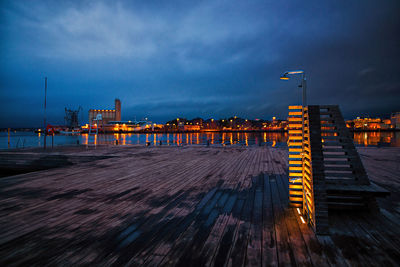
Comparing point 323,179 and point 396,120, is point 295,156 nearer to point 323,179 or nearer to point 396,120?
point 323,179

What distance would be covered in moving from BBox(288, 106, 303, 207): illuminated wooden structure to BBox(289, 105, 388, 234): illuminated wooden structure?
0.07 feet

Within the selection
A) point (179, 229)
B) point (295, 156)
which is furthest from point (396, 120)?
point (179, 229)

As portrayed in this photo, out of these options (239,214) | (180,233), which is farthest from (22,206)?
(239,214)

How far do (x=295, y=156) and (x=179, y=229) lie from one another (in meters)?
2.94

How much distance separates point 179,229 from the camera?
3.04 metres

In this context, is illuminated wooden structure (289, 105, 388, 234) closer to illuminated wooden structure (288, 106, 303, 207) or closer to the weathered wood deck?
illuminated wooden structure (288, 106, 303, 207)

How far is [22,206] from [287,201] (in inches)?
244

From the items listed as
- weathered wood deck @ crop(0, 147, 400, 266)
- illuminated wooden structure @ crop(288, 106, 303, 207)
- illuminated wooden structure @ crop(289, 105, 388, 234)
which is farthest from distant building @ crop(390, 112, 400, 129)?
illuminated wooden structure @ crop(288, 106, 303, 207)

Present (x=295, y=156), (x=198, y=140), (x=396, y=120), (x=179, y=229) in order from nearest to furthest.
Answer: (x=179, y=229) < (x=295, y=156) < (x=198, y=140) < (x=396, y=120)

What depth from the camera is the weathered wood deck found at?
7.66 feet

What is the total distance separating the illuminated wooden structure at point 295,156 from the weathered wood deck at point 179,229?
1.05 feet

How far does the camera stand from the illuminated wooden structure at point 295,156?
4.02 meters

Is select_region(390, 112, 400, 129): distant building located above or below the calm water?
above

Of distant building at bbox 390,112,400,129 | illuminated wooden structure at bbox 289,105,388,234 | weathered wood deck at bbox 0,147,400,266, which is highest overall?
distant building at bbox 390,112,400,129
